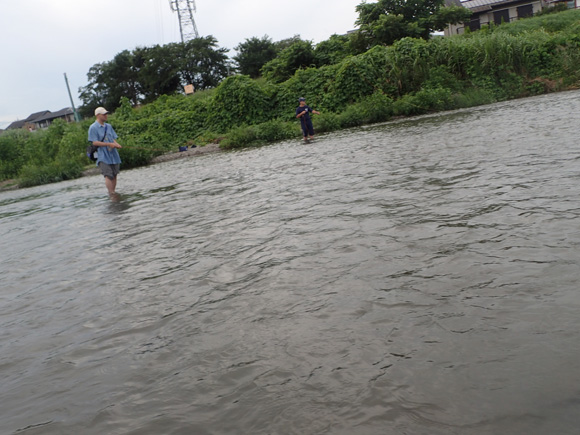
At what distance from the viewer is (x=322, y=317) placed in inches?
136

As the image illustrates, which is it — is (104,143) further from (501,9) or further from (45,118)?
(45,118)

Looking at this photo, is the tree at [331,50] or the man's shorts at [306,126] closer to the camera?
the man's shorts at [306,126]

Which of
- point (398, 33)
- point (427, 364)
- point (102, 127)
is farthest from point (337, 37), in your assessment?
point (427, 364)

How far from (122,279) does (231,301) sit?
1.62 metres

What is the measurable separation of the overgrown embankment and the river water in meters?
18.2

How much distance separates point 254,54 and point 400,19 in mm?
24278

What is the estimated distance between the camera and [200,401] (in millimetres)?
2709

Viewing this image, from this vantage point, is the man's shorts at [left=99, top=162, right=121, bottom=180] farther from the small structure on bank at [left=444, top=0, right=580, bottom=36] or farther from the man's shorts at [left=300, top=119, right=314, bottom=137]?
the small structure on bank at [left=444, top=0, right=580, bottom=36]

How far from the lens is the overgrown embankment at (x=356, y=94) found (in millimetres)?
A: 24656

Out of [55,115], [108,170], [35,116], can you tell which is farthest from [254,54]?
[35,116]

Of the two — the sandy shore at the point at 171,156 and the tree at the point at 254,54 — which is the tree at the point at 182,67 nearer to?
the tree at the point at 254,54

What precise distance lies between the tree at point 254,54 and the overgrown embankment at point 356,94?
23.0 m

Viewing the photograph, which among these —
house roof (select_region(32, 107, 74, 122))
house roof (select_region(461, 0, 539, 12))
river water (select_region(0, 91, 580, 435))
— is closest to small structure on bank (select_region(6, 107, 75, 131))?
house roof (select_region(32, 107, 74, 122))

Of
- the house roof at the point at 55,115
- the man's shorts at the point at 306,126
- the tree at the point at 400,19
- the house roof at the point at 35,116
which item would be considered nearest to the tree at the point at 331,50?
the tree at the point at 400,19
